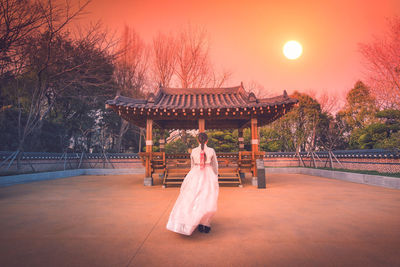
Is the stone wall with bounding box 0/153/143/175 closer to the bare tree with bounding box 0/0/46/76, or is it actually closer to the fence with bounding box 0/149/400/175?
the fence with bounding box 0/149/400/175

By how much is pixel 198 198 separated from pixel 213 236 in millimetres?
559

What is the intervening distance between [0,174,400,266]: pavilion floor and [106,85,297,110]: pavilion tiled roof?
3.75 meters

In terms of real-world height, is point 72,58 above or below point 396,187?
above

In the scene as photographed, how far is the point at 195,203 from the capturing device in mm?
2695

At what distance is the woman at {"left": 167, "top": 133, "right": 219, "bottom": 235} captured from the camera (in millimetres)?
2582

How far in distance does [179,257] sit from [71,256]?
3.93 ft

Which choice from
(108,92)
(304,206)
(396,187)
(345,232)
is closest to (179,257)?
(345,232)

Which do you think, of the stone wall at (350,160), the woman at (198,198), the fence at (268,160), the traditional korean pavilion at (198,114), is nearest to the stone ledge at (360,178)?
the fence at (268,160)

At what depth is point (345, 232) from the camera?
2.79m

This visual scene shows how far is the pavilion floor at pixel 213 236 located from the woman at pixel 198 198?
190 mm

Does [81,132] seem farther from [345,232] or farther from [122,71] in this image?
[345,232]

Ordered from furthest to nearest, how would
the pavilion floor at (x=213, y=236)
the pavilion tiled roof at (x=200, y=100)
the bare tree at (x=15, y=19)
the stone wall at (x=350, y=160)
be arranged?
the stone wall at (x=350, y=160)
the pavilion tiled roof at (x=200, y=100)
the bare tree at (x=15, y=19)
the pavilion floor at (x=213, y=236)

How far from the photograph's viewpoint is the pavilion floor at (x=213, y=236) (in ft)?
6.83

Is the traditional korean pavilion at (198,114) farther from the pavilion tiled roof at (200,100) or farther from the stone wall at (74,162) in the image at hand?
the stone wall at (74,162)
